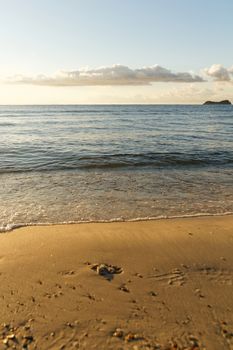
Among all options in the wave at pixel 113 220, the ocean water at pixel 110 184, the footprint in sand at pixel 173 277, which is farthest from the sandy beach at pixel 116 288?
the ocean water at pixel 110 184

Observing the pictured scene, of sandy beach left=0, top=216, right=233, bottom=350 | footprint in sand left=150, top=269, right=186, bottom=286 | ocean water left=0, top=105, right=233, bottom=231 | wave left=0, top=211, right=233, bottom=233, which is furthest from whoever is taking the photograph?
ocean water left=0, top=105, right=233, bottom=231

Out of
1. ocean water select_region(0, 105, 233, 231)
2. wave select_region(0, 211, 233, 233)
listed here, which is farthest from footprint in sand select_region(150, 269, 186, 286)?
ocean water select_region(0, 105, 233, 231)

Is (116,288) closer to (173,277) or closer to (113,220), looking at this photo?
(173,277)

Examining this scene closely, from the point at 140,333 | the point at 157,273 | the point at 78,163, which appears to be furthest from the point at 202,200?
the point at 78,163

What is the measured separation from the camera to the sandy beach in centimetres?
378

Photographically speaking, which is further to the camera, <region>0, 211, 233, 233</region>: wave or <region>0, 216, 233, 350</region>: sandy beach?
<region>0, 211, 233, 233</region>: wave

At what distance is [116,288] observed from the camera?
4.77m

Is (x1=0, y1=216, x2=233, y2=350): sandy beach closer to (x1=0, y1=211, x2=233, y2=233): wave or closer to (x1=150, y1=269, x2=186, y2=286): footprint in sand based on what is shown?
(x1=150, y1=269, x2=186, y2=286): footprint in sand

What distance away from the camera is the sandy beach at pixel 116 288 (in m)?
3.78

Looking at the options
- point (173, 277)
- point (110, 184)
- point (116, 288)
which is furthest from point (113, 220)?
point (110, 184)

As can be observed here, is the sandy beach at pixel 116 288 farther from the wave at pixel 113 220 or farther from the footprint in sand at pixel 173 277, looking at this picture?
the wave at pixel 113 220

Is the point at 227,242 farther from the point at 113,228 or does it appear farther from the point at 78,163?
the point at 78,163

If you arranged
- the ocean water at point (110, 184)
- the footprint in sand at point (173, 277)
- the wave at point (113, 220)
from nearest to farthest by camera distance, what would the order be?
the footprint in sand at point (173, 277) < the wave at point (113, 220) < the ocean water at point (110, 184)

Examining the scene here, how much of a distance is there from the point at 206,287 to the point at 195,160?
12.2m
